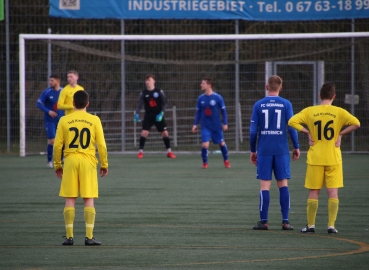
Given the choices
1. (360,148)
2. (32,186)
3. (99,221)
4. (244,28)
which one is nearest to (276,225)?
(99,221)

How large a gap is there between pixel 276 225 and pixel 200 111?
28.5 ft

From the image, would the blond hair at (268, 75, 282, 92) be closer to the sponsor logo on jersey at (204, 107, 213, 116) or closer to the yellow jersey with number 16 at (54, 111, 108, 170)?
the yellow jersey with number 16 at (54, 111, 108, 170)

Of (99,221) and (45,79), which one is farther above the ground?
(45,79)

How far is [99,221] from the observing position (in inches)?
428

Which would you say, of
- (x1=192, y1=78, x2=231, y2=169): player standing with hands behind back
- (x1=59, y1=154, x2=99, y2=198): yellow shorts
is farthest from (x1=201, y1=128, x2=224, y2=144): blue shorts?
(x1=59, y1=154, x2=99, y2=198): yellow shorts

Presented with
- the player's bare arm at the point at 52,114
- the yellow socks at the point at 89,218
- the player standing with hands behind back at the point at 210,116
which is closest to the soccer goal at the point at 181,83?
the player standing with hands behind back at the point at 210,116

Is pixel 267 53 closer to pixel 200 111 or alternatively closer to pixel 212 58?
pixel 212 58

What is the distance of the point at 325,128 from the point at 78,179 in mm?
2940

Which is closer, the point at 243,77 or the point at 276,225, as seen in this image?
the point at 276,225

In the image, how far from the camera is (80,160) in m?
8.88

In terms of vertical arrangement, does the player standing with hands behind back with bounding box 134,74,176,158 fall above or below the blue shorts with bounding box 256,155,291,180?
above

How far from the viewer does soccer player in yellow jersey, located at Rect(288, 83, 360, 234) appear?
970cm

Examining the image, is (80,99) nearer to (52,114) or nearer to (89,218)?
(89,218)

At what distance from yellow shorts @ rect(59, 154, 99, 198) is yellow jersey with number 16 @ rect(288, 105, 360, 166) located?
2.54 metres
